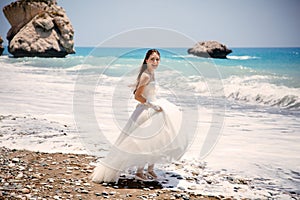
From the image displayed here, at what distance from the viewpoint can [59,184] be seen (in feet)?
13.1

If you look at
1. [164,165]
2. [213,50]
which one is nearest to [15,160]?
[164,165]

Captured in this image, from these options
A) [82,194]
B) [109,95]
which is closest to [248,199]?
[82,194]

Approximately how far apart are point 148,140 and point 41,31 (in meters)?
40.8

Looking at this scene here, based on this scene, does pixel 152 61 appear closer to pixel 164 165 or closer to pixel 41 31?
pixel 164 165

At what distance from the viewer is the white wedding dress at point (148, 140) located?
154 inches

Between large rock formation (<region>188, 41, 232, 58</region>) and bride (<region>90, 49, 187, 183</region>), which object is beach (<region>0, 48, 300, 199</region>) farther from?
large rock formation (<region>188, 41, 232, 58</region>)

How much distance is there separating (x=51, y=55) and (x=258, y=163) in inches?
1588

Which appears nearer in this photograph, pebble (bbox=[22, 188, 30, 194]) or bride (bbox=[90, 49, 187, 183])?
pebble (bbox=[22, 188, 30, 194])

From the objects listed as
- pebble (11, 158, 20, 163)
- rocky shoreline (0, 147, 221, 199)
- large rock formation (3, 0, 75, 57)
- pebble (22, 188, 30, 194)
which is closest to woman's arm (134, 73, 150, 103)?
rocky shoreline (0, 147, 221, 199)

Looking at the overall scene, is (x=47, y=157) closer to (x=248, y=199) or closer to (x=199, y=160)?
(x=199, y=160)

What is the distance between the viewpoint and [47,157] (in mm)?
5066

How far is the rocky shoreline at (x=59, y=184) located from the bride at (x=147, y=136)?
10.0 inches

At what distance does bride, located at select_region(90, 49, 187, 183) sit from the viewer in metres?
3.93

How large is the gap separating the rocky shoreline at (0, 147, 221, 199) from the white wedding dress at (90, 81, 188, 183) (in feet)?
0.89
